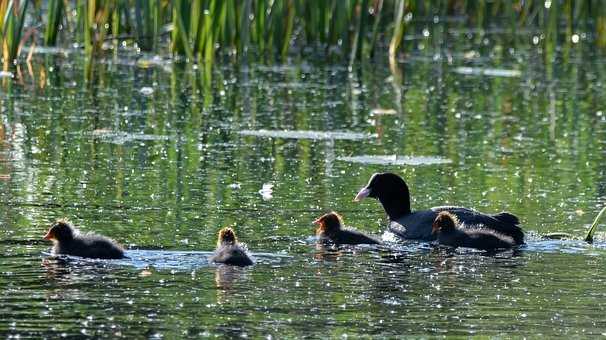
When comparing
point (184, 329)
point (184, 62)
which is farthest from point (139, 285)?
point (184, 62)

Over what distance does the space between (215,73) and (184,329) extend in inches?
526

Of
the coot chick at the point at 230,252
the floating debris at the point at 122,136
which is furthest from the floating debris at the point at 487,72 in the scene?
the coot chick at the point at 230,252

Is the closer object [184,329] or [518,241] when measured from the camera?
[184,329]

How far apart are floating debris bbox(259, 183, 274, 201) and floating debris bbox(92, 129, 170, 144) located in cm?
275

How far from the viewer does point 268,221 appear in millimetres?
11727

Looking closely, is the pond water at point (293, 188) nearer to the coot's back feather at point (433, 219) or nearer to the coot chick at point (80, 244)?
the coot chick at point (80, 244)

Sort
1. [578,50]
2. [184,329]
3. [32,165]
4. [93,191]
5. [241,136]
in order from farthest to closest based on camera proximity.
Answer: [578,50] → [241,136] → [32,165] → [93,191] → [184,329]

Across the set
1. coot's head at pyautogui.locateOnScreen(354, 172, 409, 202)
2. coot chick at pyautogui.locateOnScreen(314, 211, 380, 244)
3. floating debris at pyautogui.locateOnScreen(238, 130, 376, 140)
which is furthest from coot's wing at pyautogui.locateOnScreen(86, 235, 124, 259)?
floating debris at pyautogui.locateOnScreen(238, 130, 376, 140)

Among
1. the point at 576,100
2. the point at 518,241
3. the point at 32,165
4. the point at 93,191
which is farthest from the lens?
the point at 576,100

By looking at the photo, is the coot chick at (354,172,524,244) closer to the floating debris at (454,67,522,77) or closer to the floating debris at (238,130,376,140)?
the floating debris at (238,130,376,140)

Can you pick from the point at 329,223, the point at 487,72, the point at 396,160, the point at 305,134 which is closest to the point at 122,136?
the point at 305,134

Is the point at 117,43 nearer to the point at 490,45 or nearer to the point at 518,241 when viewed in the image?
the point at 490,45

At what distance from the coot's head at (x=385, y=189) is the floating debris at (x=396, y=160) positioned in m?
2.22

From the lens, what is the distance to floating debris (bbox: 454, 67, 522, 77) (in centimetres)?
2267
